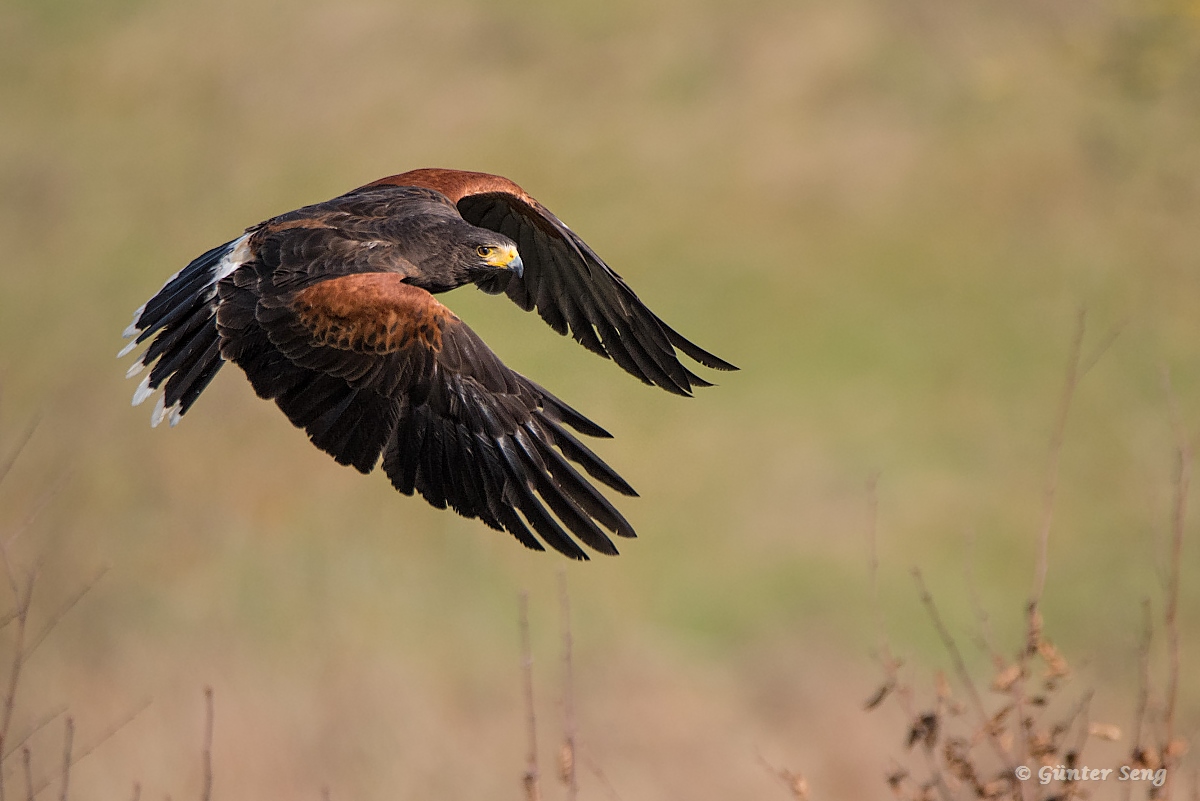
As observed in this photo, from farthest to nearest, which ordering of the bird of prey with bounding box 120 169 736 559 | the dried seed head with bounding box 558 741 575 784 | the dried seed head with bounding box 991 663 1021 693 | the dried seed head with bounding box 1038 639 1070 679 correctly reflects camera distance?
the bird of prey with bounding box 120 169 736 559 < the dried seed head with bounding box 1038 639 1070 679 < the dried seed head with bounding box 991 663 1021 693 < the dried seed head with bounding box 558 741 575 784

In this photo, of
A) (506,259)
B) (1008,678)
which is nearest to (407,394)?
(506,259)

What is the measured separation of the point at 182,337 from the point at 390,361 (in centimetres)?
121

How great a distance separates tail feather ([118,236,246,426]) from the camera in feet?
20.7

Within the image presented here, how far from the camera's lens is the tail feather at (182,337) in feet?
20.7

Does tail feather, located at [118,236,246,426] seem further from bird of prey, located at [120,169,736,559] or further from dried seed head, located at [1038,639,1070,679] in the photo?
dried seed head, located at [1038,639,1070,679]

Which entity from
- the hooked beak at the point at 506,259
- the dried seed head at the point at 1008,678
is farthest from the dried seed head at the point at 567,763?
the hooked beak at the point at 506,259

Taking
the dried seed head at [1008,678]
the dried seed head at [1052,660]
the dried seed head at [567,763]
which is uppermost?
the dried seed head at [1052,660]

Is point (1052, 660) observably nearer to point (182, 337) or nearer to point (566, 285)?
point (566, 285)

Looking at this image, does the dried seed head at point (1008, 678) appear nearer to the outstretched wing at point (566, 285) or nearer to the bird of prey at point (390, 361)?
the bird of prey at point (390, 361)

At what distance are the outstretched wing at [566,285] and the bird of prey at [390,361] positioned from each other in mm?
319

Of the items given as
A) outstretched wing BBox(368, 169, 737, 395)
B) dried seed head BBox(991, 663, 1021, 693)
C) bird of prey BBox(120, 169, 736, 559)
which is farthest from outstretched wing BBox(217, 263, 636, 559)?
dried seed head BBox(991, 663, 1021, 693)

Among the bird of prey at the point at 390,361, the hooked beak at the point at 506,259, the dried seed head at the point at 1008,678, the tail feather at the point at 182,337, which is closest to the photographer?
the dried seed head at the point at 1008,678

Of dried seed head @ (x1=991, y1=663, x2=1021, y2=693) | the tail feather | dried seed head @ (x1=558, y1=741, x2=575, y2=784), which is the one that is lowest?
dried seed head @ (x1=558, y1=741, x2=575, y2=784)

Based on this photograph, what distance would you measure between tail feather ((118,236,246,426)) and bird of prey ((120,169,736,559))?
0.01m
